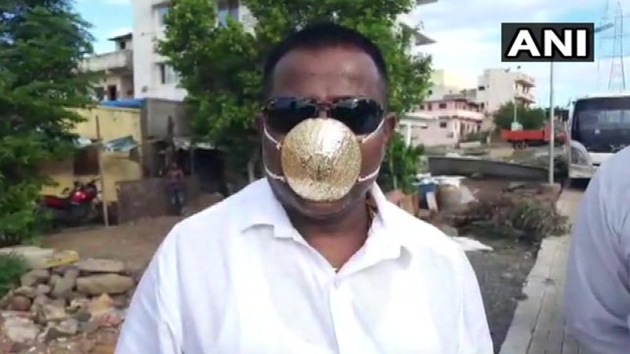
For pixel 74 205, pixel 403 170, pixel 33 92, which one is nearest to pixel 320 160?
pixel 33 92

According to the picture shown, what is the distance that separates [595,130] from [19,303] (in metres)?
11.5

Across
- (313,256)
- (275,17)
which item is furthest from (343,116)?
(275,17)

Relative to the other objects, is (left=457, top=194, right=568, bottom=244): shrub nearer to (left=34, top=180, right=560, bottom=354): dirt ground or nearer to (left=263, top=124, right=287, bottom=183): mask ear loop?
(left=34, top=180, right=560, bottom=354): dirt ground

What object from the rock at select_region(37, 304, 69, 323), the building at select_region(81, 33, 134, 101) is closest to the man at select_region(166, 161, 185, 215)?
the rock at select_region(37, 304, 69, 323)

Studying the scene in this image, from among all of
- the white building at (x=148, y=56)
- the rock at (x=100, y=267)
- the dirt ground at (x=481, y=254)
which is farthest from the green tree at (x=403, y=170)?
the white building at (x=148, y=56)

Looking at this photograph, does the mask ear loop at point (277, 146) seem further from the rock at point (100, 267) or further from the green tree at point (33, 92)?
the green tree at point (33, 92)

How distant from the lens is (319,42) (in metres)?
1.24

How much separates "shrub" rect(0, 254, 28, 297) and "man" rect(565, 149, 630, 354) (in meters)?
6.83

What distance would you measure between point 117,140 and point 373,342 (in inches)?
572

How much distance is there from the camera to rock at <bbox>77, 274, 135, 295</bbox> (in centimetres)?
728

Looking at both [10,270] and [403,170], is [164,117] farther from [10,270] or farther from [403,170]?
[10,270]

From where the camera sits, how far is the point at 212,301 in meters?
1.18

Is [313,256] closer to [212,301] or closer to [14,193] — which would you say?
[212,301]

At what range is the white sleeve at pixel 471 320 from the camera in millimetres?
1242
